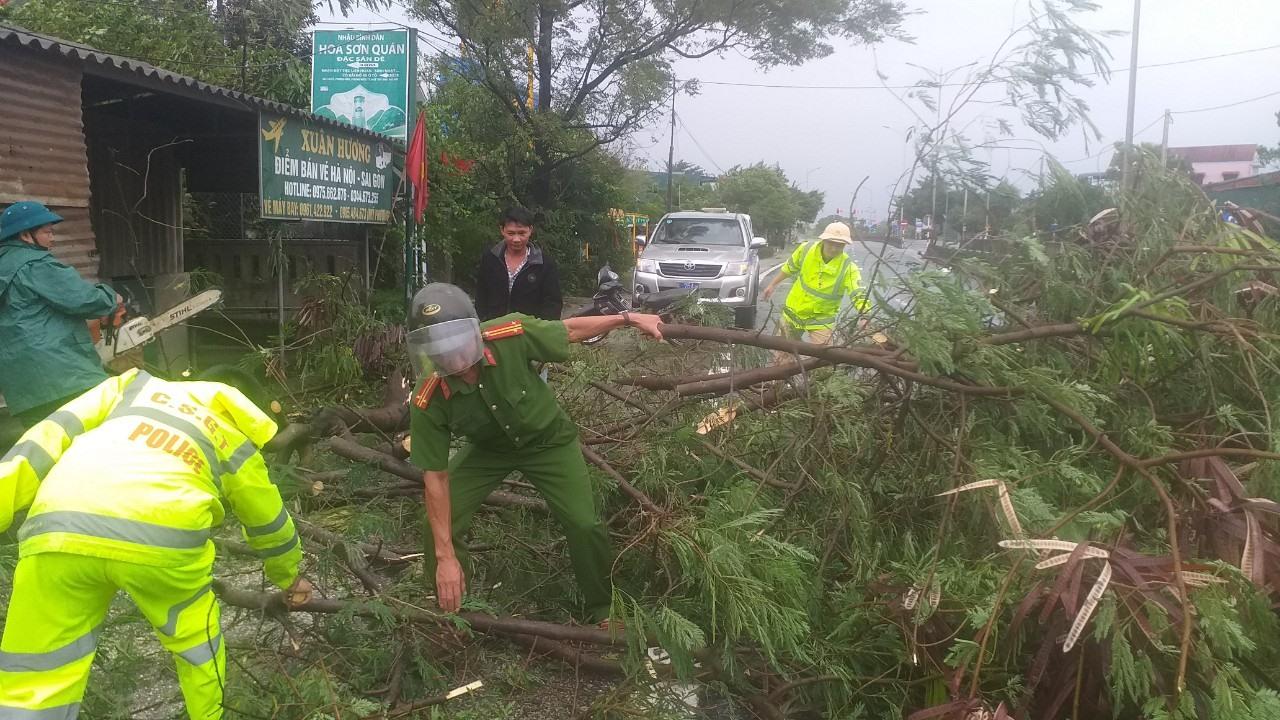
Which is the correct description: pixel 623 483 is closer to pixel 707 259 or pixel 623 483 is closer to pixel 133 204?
pixel 133 204

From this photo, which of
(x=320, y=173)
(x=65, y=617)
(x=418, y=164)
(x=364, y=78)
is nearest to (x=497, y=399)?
(x=65, y=617)

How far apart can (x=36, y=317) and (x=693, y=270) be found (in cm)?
882

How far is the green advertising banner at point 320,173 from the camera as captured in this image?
694 cm

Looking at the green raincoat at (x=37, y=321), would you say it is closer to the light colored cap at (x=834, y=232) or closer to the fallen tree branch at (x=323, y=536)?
the fallen tree branch at (x=323, y=536)

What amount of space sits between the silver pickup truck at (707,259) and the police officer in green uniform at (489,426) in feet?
25.5

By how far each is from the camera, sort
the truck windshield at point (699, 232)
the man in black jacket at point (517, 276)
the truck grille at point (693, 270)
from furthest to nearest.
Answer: the truck windshield at point (699, 232)
the truck grille at point (693, 270)
the man in black jacket at point (517, 276)

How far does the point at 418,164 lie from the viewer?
8906mm

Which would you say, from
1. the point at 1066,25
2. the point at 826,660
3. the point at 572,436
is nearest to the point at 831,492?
the point at 826,660

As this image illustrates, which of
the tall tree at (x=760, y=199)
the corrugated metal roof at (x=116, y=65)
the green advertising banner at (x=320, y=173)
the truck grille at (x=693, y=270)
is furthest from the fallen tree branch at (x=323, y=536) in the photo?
the tall tree at (x=760, y=199)

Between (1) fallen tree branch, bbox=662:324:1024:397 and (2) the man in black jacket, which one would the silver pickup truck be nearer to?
(2) the man in black jacket

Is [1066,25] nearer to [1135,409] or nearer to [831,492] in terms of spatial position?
[1135,409]

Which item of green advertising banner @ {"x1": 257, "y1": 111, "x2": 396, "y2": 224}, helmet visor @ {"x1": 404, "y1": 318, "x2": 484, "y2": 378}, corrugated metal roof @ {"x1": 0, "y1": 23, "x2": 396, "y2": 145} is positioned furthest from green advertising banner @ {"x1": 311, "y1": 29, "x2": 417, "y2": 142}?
helmet visor @ {"x1": 404, "y1": 318, "x2": 484, "y2": 378}

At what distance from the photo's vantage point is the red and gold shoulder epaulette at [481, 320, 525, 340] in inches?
117

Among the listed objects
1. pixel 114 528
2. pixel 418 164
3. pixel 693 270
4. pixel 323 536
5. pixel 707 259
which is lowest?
pixel 323 536
